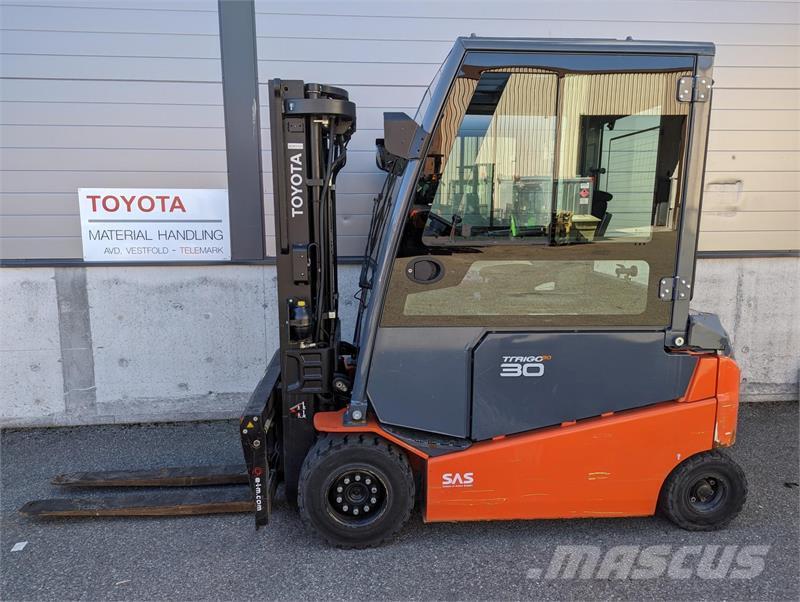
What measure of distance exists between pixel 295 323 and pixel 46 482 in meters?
2.46

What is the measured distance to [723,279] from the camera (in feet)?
15.8

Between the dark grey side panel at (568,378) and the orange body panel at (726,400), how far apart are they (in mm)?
187

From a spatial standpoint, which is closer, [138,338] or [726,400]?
[726,400]

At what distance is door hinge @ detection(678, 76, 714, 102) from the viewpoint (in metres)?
2.51

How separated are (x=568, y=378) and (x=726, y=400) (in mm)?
913

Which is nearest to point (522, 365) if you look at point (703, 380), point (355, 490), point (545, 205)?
point (545, 205)

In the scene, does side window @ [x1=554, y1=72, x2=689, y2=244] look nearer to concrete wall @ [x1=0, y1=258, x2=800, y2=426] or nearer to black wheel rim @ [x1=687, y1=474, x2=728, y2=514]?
black wheel rim @ [x1=687, y1=474, x2=728, y2=514]

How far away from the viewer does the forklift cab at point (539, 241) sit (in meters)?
2.50

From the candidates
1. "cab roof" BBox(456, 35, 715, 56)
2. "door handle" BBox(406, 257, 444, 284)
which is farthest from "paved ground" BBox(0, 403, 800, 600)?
"cab roof" BBox(456, 35, 715, 56)

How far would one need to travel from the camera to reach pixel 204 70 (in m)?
4.34

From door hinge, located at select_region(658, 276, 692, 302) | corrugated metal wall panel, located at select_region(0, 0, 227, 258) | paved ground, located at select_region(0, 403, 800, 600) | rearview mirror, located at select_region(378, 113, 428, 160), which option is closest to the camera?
rearview mirror, located at select_region(378, 113, 428, 160)

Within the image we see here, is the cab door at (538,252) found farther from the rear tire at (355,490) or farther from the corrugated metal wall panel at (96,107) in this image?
the corrugated metal wall panel at (96,107)

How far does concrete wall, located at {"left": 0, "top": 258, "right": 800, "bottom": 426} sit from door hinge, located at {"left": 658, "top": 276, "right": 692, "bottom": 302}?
2.50 m

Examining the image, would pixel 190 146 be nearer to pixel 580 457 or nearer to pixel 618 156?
pixel 618 156
